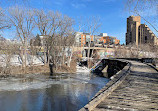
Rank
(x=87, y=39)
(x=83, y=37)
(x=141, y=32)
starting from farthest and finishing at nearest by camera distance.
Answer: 1. (x=83, y=37)
2. (x=87, y=39)
3. (x=141, y=32)

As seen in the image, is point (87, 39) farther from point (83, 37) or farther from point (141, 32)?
point (141, 32)

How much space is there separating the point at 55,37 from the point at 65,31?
2550mm

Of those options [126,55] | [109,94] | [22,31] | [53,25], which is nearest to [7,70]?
[22,31]

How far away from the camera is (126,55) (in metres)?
59.3

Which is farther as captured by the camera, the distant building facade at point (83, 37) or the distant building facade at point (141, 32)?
the distant building facade at point (83, 37)

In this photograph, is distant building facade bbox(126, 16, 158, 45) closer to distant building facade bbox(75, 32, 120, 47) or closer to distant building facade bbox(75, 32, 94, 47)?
distant building facade bbox(75, 32, 94, 47)

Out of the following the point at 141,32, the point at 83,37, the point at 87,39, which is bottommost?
the point at 87,39

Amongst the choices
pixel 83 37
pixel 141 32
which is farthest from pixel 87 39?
pixel 141 32

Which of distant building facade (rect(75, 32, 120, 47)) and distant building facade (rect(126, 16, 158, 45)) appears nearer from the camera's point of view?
distant building facade (rect(126, 16, 158, 45))

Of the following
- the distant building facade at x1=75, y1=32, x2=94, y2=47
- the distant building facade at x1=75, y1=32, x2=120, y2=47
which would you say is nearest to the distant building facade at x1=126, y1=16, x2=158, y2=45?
the distant building facade at x1=75, y1=32, x2=94, y2=47

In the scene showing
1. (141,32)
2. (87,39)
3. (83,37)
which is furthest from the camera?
(83,37)

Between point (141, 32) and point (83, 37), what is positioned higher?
point (83, 37)

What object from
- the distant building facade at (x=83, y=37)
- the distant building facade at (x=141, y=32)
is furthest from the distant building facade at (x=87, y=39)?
the distant building facade at (x=141, y=32)

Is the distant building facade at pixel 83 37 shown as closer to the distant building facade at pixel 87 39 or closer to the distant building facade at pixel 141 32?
the distant building facade at pixel 87 39
